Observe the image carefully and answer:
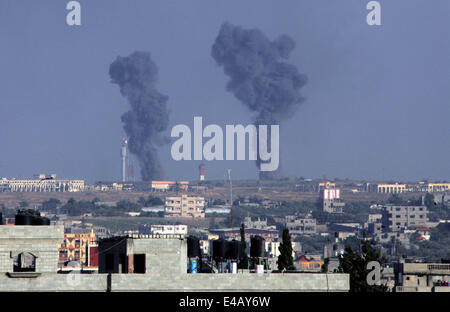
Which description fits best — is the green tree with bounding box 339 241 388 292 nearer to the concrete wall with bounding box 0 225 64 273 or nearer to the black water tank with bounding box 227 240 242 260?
the black water tank with bounding box 227 240 242 260

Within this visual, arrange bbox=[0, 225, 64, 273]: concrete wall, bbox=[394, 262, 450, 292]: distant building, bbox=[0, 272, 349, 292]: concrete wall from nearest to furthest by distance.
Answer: bbox=[0, 272, 349, 292]: concrete wall
bbox=[0, 225, 64, 273]: concrete wall
bbox=[394, 262, 450, 292]: distant building

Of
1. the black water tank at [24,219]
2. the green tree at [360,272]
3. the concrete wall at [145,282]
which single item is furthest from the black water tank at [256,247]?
the green tree at [360,272]

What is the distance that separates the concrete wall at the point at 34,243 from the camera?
59.1 meters

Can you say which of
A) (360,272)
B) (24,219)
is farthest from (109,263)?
(360,272)

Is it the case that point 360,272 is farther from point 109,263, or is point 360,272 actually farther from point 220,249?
point 109,263

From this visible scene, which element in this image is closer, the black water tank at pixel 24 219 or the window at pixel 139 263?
the window at pixel 139 263

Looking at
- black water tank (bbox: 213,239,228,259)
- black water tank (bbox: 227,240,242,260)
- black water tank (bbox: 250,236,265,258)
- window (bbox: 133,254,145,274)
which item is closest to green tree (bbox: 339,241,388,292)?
black water tank (bbox: 250,236,265,258)

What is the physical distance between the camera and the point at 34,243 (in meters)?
59.8

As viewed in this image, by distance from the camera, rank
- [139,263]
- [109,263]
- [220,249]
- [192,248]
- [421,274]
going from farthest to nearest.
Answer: [421,274] < [220,249] < [192,248] < [109,263] < [139,263]

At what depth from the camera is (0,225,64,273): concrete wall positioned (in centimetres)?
5906

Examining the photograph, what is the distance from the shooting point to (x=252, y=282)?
56.0m

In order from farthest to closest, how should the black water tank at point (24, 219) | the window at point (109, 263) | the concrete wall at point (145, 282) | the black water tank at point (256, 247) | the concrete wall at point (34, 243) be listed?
the black water tank at point (256, 247), the window at point (109, 263), the black water tank at point (24, 219), the concrete wall at point (34, 243), the concrete wall at point (145, 282)

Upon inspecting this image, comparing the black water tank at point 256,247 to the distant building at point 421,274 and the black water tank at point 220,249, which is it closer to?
the black water tank at point 220,249

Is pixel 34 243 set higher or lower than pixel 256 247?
higher
